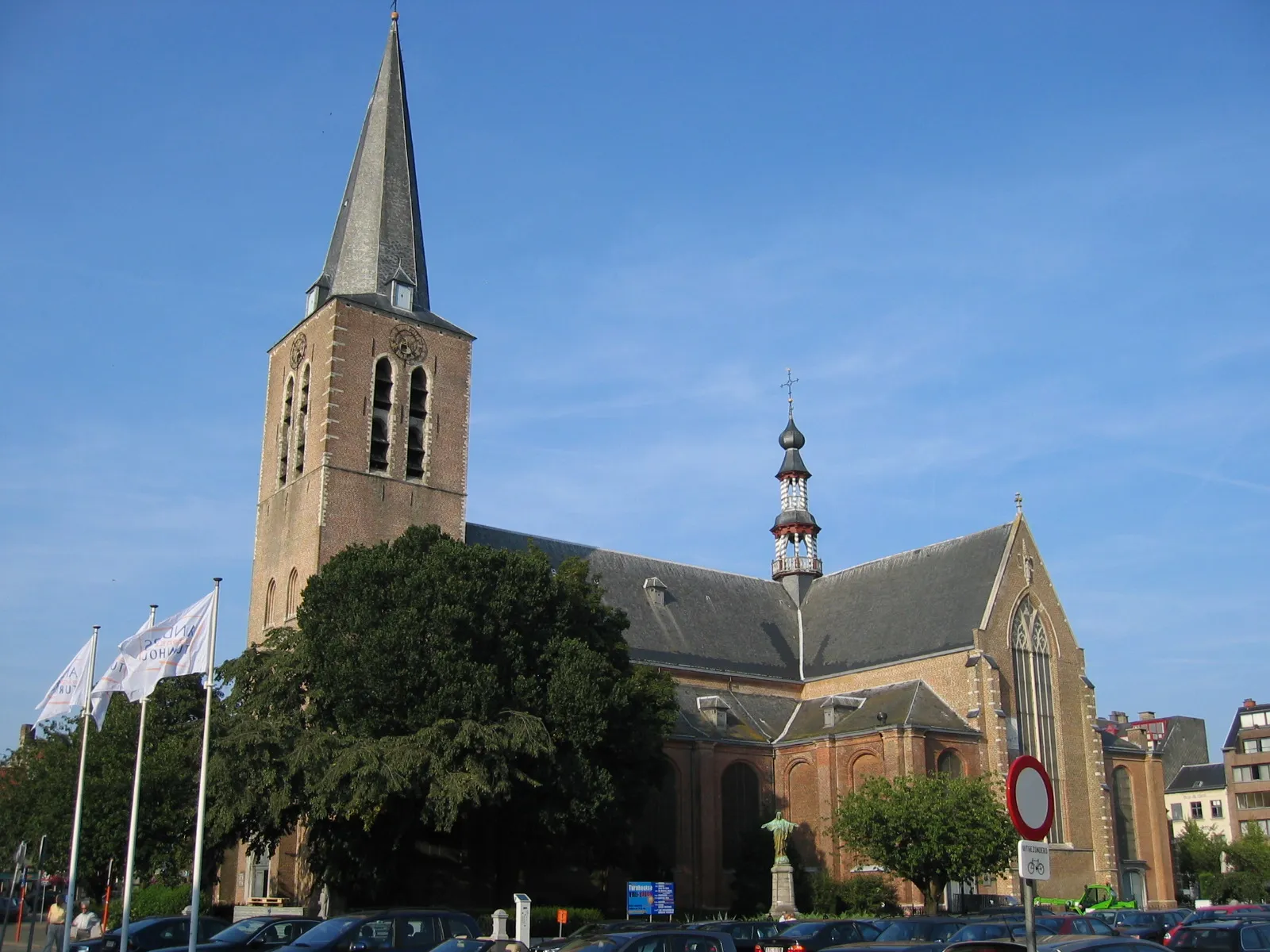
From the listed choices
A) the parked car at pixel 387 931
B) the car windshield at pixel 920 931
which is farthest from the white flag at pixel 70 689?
the car windshield at pixel 920 931

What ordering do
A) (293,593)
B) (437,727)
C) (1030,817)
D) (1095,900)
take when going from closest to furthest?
(1030,817)
(437,727)
(293,593)
(1095,900)

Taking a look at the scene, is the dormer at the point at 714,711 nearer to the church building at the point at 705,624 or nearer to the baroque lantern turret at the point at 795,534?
the church building at the point at 705,624

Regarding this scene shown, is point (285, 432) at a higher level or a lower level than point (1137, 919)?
higher

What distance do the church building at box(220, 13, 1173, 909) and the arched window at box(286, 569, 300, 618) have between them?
0.08 meters

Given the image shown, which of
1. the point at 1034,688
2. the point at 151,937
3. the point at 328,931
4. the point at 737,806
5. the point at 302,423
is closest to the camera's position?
the point at 328,931

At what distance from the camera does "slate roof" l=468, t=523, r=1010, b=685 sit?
1881 inches

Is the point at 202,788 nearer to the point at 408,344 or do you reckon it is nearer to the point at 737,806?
the point at 408,344

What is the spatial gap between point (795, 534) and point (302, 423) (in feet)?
79.4

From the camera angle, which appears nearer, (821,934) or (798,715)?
(821,934)

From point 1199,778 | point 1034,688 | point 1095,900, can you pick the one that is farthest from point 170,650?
point 1199,778

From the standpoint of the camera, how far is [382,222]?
45.0m

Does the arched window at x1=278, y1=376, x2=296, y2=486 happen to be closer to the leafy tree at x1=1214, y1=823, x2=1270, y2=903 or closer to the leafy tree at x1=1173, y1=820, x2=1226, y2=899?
the leafy tree at x1=1214, y1=823, x2=1270, y2=903

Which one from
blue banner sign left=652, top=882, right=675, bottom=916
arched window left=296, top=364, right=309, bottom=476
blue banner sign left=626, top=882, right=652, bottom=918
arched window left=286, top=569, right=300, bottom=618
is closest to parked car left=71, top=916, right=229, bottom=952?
blue banner sign left=626, top=882, right=652, bottom=918

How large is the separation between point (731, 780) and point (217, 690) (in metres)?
18.7
